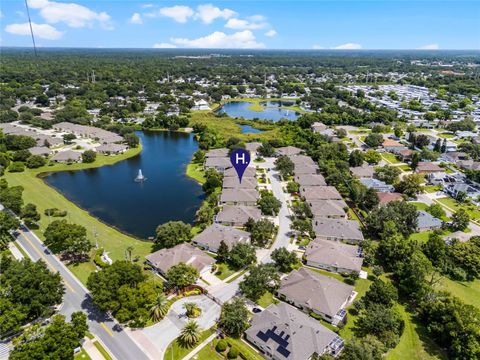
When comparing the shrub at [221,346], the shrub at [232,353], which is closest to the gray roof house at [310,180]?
the shrub at [221,346]

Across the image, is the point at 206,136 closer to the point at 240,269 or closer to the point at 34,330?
the point at 240,269

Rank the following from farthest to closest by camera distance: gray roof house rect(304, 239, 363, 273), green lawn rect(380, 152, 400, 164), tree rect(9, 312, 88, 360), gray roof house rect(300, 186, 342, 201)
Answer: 1. green lawn rect(380, 152, 400, 164)
2. gray roof house rect(300, 186, 342, 201)
3. gray roof house rect(304, 239, 363, 273)
4. tree rect(9, 312, 88, 360)

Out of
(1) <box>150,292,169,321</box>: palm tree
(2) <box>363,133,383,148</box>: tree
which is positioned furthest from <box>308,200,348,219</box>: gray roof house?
(2) <box>363,133,383,148</box>: tree

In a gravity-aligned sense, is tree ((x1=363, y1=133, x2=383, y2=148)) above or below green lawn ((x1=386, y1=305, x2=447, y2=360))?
above

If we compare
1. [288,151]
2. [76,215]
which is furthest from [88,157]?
[288,151]

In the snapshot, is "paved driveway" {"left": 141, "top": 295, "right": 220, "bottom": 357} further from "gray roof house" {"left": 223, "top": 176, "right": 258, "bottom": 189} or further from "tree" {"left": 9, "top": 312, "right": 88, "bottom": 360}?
"gray roof house" {"left": 223, "top": 176, "right": 258, "bottom": 189}
